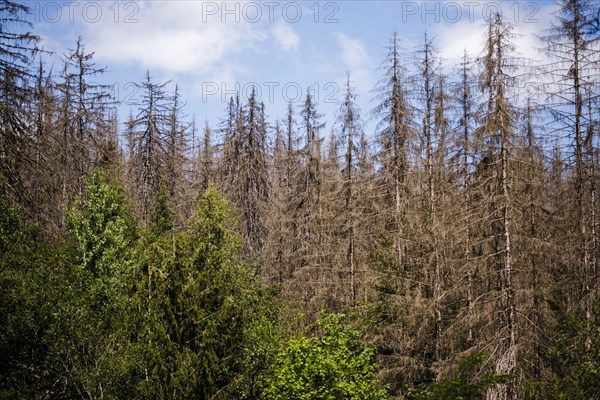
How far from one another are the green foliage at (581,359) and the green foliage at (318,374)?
16.7 ft

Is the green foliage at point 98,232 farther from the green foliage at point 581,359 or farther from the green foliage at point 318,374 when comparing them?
the green foliage at point 581,359

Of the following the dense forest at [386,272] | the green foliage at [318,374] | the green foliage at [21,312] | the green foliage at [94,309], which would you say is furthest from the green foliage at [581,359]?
the green foliage at [21,312]

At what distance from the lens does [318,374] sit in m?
15.6

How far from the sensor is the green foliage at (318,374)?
15.3 metres

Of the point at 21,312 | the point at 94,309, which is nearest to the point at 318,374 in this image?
the point at 94,309

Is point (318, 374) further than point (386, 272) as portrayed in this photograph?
No

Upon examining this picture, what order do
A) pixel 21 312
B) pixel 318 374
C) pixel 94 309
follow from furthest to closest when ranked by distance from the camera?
pixel 94 309
pixel 21 312
pixel 318 374

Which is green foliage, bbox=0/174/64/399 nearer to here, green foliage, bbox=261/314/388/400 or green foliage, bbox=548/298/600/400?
green foliage, bbox=261/314/388/400

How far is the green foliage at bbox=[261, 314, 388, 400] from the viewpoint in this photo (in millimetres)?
15328

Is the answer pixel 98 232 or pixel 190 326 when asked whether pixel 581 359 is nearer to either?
pixel 190 326

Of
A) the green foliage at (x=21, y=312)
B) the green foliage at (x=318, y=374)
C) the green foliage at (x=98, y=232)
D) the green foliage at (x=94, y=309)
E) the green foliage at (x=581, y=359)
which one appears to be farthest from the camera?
the green foliage at (x=98, y=232)

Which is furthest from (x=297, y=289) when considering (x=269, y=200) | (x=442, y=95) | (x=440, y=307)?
(x=442, y=95)

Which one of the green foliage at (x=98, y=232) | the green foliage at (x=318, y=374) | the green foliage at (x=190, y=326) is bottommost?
the green foliage at (x=318, y=374)

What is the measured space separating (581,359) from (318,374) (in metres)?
7.34
